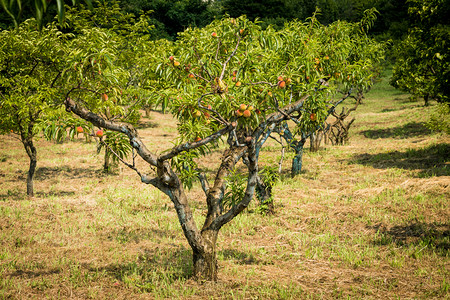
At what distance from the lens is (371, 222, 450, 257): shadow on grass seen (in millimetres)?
5971

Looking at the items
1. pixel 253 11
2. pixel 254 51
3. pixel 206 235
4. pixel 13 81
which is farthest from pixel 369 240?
pixel 253 11

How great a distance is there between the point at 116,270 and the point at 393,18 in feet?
198

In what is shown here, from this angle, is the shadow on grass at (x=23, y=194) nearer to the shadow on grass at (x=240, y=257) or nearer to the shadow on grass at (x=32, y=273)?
the shadow on grass at (x=32, y=273)

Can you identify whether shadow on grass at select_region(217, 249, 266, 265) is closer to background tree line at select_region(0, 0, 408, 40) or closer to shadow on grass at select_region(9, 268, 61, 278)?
shadow on grass at select_region(9, 268, 61, 278)

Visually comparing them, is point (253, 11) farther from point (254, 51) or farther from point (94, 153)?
point (254, 51)

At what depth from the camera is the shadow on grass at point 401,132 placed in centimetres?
1817

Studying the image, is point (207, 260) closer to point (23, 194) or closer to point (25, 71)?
point (25, 71)

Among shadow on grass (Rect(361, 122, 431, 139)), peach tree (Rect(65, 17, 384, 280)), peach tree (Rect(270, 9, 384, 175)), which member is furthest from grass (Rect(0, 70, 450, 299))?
shadow on grass (Rect(361, 122, 431, 139))

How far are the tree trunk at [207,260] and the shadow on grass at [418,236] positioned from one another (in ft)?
10.6

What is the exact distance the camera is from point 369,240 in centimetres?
653

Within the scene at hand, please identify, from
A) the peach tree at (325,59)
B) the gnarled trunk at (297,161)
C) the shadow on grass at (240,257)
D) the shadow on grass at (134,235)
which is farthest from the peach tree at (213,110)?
the gnarled trunk at (297,161)

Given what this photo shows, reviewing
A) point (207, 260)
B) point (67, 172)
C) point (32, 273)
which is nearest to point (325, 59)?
point (207, 260)

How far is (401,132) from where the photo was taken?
63.1 ft

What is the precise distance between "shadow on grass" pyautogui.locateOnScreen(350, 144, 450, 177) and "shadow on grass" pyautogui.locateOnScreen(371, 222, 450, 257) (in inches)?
152
